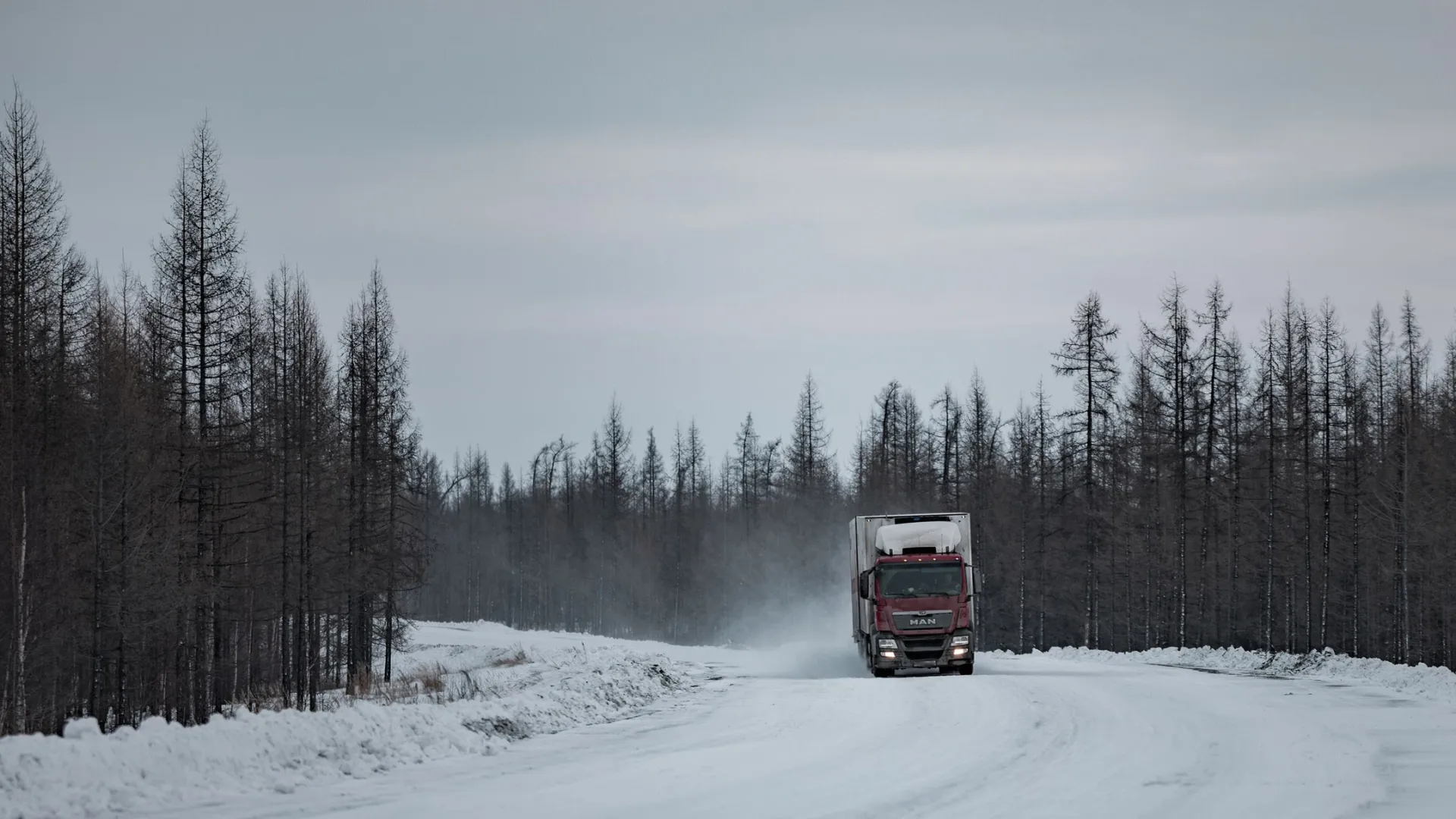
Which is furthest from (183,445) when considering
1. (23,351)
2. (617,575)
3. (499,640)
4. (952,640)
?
(617,575)

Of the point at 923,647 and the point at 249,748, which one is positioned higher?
the point at 249,748

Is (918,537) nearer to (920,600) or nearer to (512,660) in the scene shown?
(920,600)

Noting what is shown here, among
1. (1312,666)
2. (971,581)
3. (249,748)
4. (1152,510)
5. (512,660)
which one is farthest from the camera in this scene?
(1152,510)

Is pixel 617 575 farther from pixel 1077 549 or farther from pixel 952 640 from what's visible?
pixel 952 640

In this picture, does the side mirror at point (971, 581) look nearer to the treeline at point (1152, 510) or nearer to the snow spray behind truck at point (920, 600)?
the snow spray behind truck at point (920, 600)

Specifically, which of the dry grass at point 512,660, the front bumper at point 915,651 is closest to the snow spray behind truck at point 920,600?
the front bumper at point 915,651

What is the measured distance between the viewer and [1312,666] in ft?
96.9

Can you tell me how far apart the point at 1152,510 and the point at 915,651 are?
34.8 meters

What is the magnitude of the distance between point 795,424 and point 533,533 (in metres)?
42.5

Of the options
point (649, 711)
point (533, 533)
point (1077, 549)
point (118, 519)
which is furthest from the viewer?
point (533, 533)

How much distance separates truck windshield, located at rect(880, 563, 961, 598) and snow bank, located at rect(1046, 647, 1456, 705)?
7.73 meters

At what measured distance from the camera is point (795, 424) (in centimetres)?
8900

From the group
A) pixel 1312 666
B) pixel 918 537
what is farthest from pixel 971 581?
pixel 1312 666

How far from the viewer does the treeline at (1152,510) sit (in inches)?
2024
